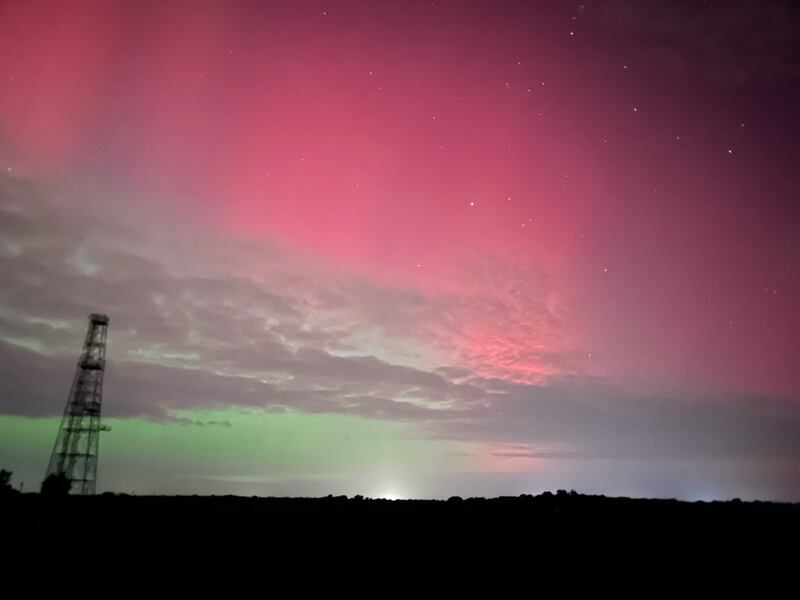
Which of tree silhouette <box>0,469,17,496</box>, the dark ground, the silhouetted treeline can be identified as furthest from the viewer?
tree silhouette <box>0,469,17,496</box>

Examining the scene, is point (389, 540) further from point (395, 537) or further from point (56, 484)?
point (56, 484)

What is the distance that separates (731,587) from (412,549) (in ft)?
36.0

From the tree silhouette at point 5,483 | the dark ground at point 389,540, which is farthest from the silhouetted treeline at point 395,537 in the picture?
the tree silhouette at point 5,483

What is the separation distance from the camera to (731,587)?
1767 centimetres

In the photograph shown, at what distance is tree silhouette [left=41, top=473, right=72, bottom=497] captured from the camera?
55.4 meters

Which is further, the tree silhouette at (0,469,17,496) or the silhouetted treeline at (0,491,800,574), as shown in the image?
the tree silhouette at (0,469,17,496)

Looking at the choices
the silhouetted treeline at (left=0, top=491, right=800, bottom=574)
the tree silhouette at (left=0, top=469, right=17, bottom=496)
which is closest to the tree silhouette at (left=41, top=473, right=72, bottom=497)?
the tree silhouette at (left=0, top=469, right=17, bottom=496)

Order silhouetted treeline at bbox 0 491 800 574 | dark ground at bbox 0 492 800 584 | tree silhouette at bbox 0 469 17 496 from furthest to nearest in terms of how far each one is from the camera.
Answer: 1. tree silhouette at bbox 0 469 17 496
2. silhouetted treeline at bbox 0 491 800 574
3. dark ground at bbox 0 492 800 584

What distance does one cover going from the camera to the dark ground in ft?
65.0

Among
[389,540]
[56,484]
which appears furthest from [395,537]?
[56,484]

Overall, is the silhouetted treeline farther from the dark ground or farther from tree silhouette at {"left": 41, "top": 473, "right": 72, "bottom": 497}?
tree silhouette at {"left": 41, "top": 473, "right": 72, "bottom": 497}

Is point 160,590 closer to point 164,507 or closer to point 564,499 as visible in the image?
point 164,507

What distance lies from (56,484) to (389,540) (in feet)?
151

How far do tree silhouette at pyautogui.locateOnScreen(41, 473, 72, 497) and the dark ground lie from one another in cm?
2176
